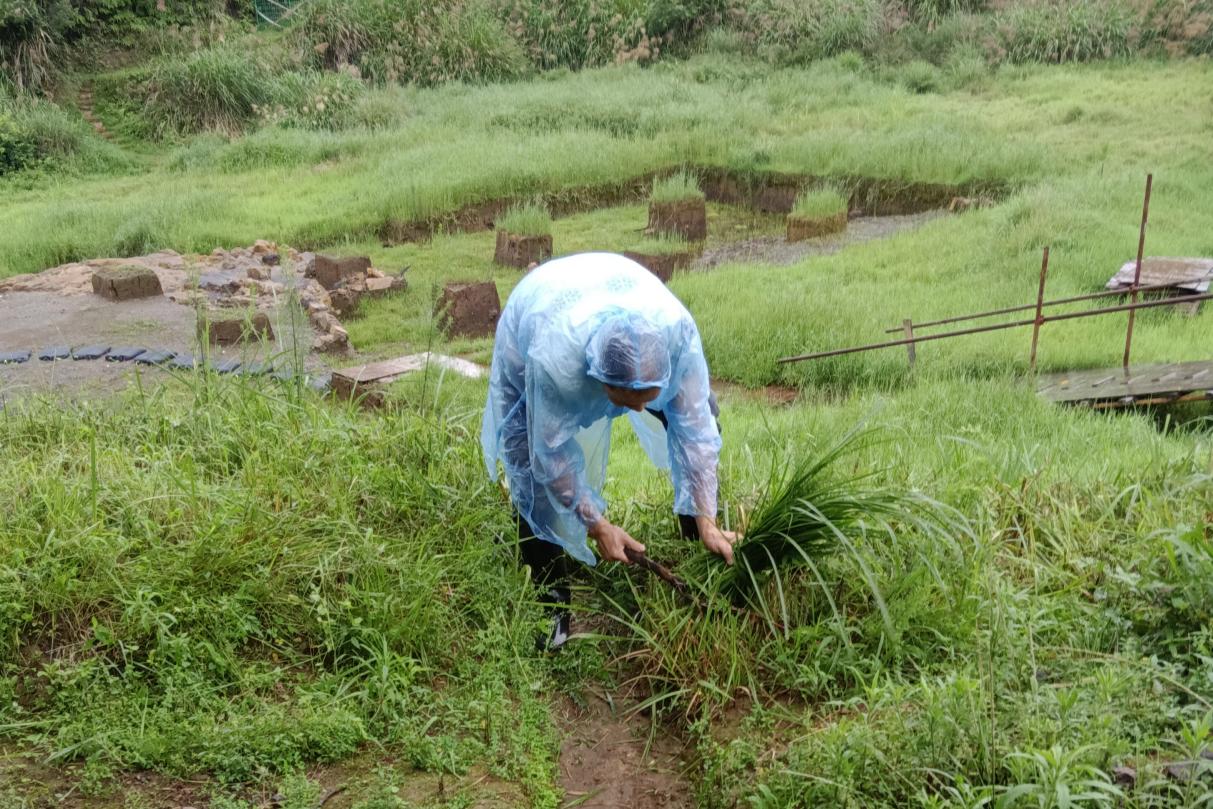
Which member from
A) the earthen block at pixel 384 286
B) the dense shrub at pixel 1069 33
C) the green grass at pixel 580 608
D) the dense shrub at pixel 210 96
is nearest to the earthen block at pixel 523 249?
the earthen block at pixel 384 286

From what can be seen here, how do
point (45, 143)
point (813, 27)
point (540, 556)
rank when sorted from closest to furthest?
point (540, 556) < point (45, 143) < point (813, 27)

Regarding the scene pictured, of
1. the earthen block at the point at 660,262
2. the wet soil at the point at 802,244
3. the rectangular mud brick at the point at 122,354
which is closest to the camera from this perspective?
the rectangular mud brick at the point at 122,354

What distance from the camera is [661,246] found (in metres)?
9.36

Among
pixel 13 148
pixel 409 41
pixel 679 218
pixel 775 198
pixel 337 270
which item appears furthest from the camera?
pixel 409 41

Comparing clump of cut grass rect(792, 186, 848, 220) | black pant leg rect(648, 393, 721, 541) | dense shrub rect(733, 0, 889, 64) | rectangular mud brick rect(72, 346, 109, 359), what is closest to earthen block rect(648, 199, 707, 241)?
clump of cut grass rect(792, 186, 848, 220)

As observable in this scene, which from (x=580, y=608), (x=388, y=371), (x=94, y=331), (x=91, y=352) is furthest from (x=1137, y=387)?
(x=94, y=331)

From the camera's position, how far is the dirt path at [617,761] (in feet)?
9.17

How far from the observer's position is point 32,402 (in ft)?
14.4

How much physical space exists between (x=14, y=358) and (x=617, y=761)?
17.2ft

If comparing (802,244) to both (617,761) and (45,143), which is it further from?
(45,143)

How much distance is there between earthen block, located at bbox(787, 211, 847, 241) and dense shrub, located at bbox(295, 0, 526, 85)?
23.8ft

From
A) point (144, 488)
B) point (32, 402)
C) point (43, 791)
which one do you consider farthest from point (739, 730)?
point (32, 402)

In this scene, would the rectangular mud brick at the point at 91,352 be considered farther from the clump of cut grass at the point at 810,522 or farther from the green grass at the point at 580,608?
the clump of cut grass at the point at 810,522

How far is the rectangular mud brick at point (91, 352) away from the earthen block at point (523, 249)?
142 inches
